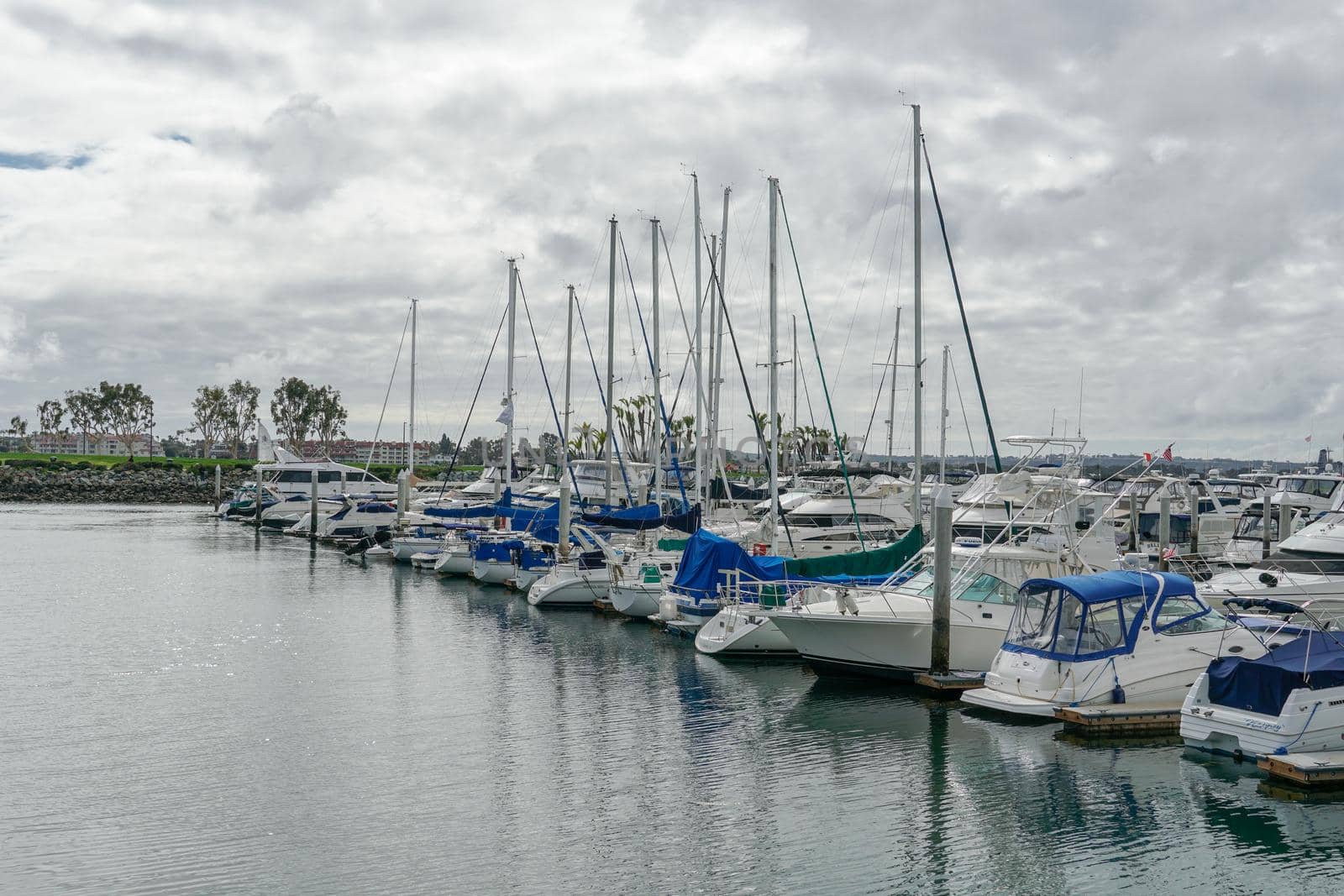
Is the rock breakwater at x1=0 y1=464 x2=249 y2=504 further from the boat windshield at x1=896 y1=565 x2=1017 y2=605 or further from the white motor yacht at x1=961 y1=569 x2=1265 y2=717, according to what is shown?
the white motor yacht at x1=961 y1=569 x2=1265 y2=717

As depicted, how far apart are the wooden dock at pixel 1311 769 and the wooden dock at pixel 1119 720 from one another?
2.64 meters

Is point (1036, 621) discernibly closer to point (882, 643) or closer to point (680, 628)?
point (882, 643)

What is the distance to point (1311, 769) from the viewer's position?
1617cm

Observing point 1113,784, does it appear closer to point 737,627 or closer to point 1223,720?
point 1223,720

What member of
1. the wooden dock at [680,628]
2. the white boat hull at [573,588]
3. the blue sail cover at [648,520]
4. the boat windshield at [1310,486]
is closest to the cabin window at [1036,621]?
the wooden dock at [680,628]

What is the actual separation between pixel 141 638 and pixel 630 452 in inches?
3759

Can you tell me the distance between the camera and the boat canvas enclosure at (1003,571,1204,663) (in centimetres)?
2041

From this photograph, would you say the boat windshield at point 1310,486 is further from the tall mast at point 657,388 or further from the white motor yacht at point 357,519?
the white motor yacht at point 357,519

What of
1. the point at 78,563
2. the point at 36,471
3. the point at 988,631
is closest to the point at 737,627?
the point at 988,631

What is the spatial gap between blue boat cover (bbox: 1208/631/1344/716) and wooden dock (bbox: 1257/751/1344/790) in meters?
0.89

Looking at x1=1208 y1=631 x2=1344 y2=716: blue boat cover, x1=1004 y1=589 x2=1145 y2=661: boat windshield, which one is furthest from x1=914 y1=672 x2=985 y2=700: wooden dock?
x1=1208 y1=631 x2=1344 y2=716: blue boat cover

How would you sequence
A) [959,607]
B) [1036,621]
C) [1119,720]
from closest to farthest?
1. [1119,720]
2. [1036,621]
3. [959,607]

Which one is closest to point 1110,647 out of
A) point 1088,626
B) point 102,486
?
point 1088,626

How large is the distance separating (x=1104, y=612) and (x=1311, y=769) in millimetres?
4800
